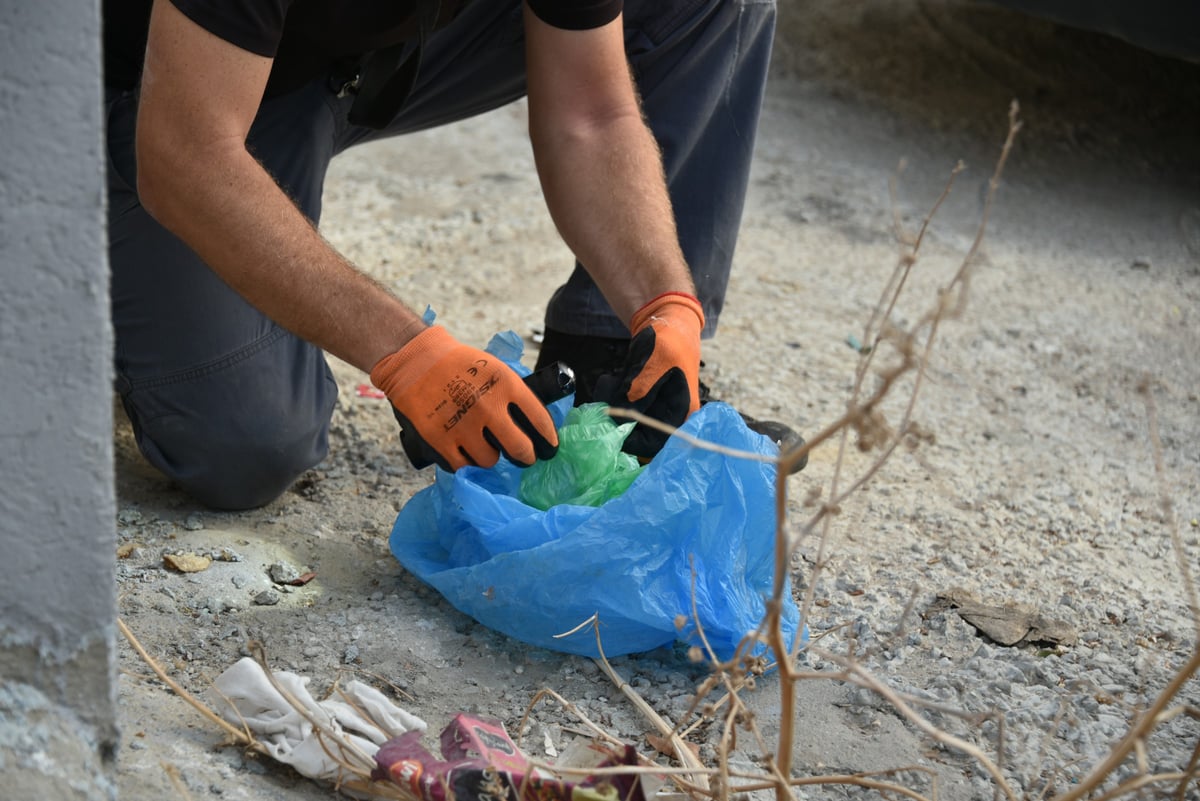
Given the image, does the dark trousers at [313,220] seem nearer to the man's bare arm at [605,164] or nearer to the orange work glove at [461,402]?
the man's bare arm at [605,164]

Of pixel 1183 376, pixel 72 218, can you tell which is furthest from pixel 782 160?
pixel 72 218

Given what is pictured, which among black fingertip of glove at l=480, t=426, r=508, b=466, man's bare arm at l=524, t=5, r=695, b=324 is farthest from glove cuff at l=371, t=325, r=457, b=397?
man's bare arm at l=524, t=5, r=695, b=324

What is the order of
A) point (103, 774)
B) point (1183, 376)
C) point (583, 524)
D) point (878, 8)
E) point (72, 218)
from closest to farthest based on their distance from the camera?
point (72, 218) → point (103, 774) → point (583, 524) → point (1183, 376) → point (878, 8)

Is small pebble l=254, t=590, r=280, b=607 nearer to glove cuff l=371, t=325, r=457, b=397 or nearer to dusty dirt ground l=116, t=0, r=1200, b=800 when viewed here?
dusty dirt ground l=116, t=0, r=1200, b=800

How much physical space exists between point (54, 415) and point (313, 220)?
1.11 metres

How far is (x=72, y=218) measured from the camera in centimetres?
90

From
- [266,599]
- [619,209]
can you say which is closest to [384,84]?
[619,209]

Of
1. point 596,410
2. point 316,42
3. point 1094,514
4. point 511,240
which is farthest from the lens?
point 511,240

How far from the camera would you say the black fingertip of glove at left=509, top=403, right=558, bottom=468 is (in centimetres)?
156

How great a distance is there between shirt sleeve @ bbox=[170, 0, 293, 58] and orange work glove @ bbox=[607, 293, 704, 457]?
2.07 feet

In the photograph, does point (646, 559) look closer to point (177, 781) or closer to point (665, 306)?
point (665, 306)

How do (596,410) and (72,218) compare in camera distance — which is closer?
(72,218)

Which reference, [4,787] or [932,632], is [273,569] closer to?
[4,787]

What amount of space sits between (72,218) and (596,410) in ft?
2.76
